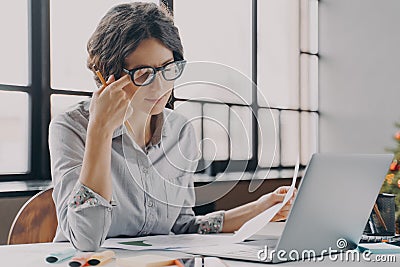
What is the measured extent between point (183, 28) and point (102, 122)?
251 centimetres

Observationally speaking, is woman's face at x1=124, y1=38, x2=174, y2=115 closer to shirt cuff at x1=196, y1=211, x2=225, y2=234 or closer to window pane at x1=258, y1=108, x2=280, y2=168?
window pane at x1=258, y1=108, x2=280, y2=168

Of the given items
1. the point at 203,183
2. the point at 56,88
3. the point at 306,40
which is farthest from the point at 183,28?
the point at 203,183

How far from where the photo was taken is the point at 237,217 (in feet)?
5.18

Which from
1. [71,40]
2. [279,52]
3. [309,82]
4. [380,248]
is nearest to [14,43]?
[71,40]

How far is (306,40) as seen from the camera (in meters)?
5.02

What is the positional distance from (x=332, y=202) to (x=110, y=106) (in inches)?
18.5

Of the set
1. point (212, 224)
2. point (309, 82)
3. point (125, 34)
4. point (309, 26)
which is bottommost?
point (212, 224)

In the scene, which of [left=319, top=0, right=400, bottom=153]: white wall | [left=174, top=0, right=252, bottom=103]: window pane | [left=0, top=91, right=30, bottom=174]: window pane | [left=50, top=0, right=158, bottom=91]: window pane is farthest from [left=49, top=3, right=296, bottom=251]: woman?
[left=319, top=0, right=400, bottom=153]: white wall

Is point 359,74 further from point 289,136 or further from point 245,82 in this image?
point 245,82

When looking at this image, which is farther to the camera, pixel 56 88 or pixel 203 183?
pixel 56 88

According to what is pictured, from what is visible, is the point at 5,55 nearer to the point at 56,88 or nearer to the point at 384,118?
the point at 56,88

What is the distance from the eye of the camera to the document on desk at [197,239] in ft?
4.01

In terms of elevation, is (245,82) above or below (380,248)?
above

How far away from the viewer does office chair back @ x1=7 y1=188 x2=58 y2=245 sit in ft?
4.97
